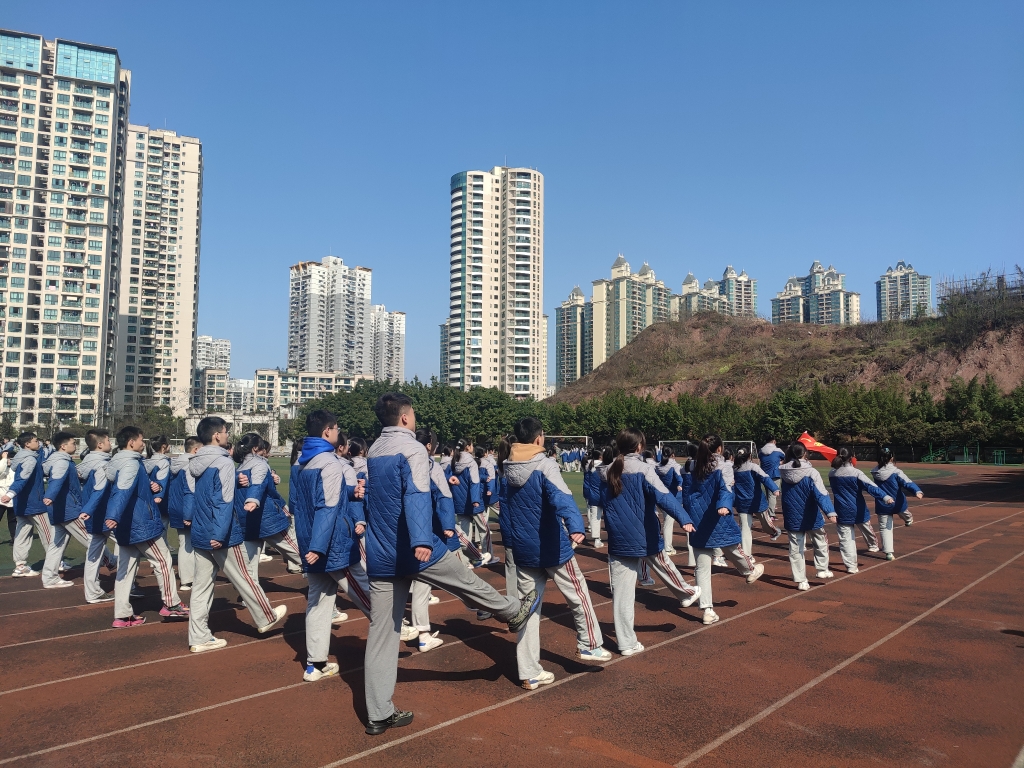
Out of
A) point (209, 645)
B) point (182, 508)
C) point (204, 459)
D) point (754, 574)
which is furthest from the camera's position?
point (754, 574)

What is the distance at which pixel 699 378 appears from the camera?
8088 centimetres

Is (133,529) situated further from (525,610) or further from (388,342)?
(388,342)

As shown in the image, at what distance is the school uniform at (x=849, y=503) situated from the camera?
9852 millimetres

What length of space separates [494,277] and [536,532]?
96613 millimetres

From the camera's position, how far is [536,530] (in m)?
5.24

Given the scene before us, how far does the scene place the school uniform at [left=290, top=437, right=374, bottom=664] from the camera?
531cm

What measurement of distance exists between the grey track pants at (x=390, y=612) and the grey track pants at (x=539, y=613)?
0.64 metres

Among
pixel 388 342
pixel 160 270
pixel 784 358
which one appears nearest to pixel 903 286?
pixel 784 358

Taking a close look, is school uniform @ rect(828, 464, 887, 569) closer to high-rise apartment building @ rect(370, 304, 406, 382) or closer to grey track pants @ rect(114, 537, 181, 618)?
grey track pants @ rect(114, 537, 181, 618)

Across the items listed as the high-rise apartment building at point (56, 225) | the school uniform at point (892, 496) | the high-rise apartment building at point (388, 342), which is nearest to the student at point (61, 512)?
the school uniform at point (892, 496)

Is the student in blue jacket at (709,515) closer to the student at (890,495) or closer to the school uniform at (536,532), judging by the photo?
the school uniform at (536,532)

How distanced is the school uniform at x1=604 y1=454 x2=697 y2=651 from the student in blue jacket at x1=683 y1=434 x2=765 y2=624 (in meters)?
1.26

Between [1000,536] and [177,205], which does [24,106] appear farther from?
[1000,536]

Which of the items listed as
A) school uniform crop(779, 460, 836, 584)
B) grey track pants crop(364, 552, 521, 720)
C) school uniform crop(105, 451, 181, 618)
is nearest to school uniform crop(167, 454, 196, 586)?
school uniform crop(105, 451, 181, 618)
